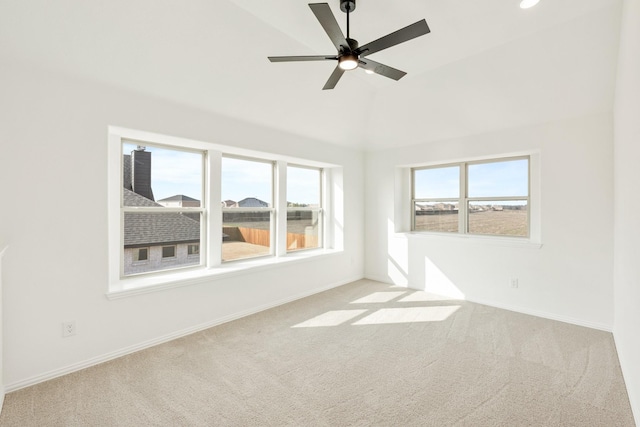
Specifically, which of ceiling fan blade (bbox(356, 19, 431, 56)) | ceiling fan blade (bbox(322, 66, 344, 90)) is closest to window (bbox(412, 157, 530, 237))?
ceiling fan blade (bbox(322, 66, 344, 90))

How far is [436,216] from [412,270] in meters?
1.01

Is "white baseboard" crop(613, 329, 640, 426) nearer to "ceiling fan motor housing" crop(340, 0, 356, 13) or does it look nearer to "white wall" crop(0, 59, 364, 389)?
"ceiling fan motor housing" crop(340, 0, 356, 13)

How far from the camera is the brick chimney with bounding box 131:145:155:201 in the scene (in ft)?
10.0

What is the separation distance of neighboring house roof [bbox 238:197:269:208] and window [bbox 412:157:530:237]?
2.71 meters

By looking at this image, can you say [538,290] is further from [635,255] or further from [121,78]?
[121,78]

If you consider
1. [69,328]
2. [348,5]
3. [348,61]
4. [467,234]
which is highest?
[348,5]

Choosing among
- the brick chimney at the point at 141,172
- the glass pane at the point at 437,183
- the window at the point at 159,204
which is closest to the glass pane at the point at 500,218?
the glass pane at the point at 437,183

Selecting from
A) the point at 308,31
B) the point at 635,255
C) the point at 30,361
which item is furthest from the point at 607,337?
the point at 30,361

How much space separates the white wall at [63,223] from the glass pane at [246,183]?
2.78 ft

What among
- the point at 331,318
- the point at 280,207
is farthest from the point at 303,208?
the point at 331,318

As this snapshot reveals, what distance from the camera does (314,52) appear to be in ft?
10.1

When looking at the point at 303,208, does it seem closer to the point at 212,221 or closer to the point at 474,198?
the point at 212,221

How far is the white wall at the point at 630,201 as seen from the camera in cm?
185

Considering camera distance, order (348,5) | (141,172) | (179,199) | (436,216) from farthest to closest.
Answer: (436,216)
(179,199)
(141,172)
(348,5)
